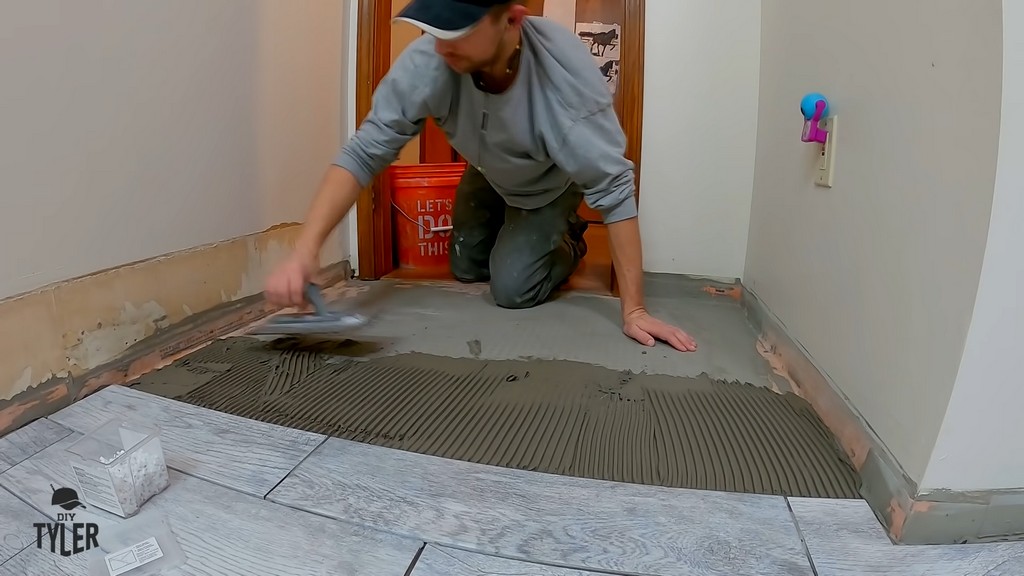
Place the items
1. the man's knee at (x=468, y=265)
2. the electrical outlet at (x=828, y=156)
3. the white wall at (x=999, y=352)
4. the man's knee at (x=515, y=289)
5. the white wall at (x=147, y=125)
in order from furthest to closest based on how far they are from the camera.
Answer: the man's knee at (x=468, y=265), the man's knee at (x=515, y=289), the electrical outlet at (x=828, y=156), the white wall at (x=147, y=125), the white wall at (x=999, y=352)

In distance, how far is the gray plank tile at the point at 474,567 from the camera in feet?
2.23

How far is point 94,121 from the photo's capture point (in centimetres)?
108

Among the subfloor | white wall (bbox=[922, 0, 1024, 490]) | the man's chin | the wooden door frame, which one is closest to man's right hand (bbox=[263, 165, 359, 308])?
the subfloor

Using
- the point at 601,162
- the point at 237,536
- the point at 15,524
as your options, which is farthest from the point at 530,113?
the point at 15,524

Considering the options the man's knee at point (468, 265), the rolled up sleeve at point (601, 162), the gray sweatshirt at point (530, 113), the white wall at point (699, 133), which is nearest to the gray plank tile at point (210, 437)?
the gray sweatshirt at point (530, 113)

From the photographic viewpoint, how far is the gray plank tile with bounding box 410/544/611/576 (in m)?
0.68

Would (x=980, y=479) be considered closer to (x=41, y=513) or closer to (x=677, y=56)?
(x=41, y=513)

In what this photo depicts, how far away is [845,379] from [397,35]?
2311 mm

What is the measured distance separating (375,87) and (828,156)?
51.9 inches

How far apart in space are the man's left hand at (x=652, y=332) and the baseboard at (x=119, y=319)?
3.06ft

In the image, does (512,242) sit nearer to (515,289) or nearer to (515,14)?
(515,289)

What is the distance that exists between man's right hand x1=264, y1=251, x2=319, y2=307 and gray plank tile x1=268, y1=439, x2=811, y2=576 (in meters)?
0.37

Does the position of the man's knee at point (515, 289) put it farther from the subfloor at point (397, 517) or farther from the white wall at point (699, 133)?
the subfloor at point (397, 517)

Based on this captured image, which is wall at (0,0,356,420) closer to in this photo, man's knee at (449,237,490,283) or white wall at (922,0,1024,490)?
man's knee at (449,237,490,283)
